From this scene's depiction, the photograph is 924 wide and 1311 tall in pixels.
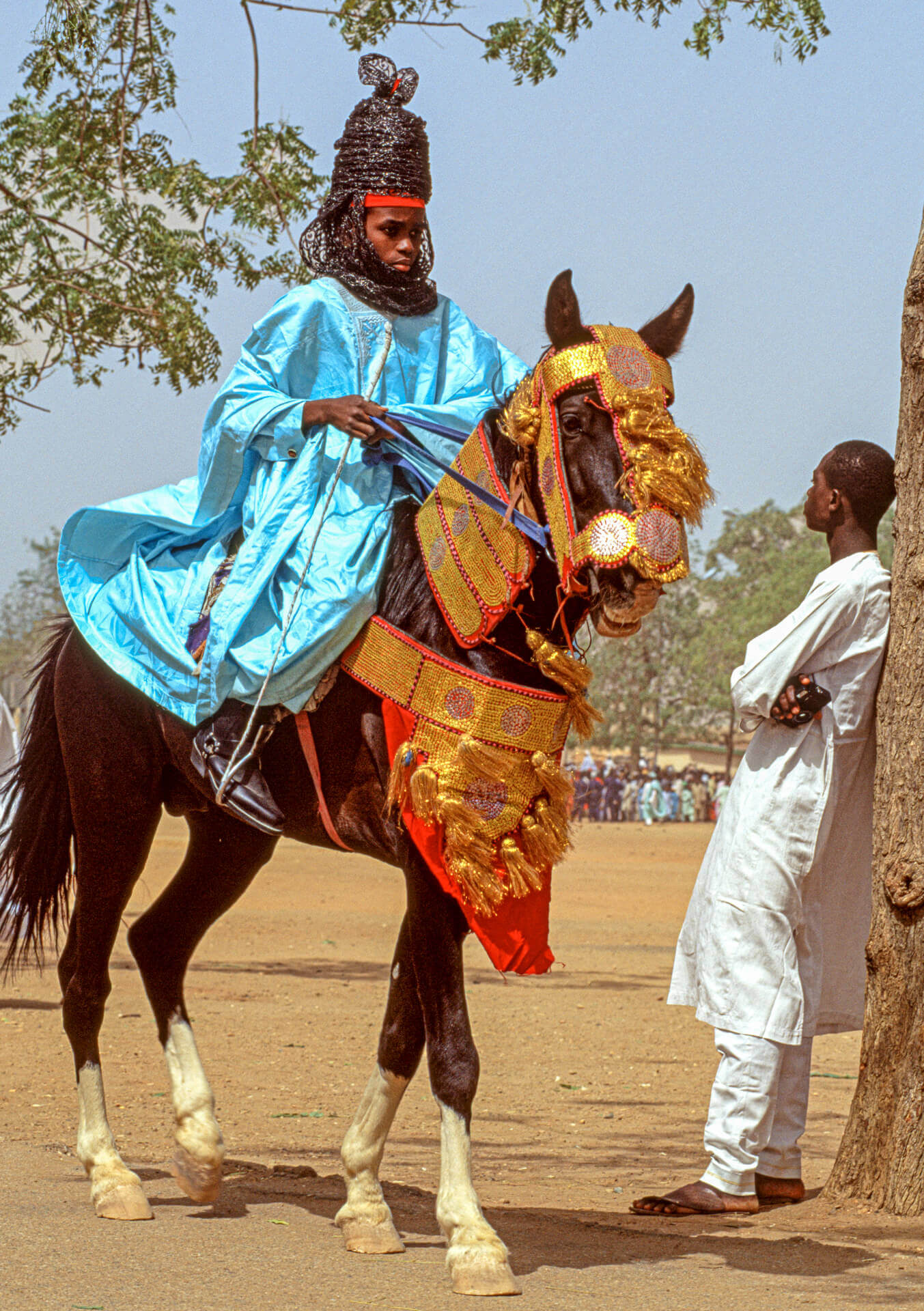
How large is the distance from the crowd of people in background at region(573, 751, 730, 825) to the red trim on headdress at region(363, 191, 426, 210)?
3925 centimetres

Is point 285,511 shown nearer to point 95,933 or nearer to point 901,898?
point 95,933

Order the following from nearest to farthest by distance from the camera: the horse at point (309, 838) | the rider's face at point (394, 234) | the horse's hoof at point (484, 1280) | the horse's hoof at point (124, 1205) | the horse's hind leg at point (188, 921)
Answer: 1. the horse's hoof at point (484, 1280)
2. the horse at point (309, 838)
3. the horse's hoof at point (124, 1205)
4. the rider's face at point (394, 234)
5. the horse's hind leg at point (188, 921)

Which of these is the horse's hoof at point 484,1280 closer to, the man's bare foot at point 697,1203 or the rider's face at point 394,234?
the man's bare foot at point 697,1203

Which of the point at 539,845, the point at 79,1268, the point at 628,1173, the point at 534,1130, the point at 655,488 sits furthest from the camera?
the point at 534,1130

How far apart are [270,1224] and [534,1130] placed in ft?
7.39

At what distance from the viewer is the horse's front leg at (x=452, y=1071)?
3.78m

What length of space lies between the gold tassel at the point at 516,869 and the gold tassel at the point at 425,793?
0.76ft

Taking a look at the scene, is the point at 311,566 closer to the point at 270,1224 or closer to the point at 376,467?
the point at 376,467

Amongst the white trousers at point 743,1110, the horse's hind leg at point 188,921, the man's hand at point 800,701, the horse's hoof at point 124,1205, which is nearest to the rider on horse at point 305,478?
the horse's hind leg at point 188,921

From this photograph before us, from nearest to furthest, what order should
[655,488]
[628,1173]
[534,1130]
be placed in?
[655,488] → [628,1173] → [534,1130]

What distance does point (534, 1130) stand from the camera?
6.55 m

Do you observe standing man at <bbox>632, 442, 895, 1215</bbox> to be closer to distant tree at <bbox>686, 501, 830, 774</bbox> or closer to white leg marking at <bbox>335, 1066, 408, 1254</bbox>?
white leg marking at <bbox>335, 1066, 408, 1254</bbox>

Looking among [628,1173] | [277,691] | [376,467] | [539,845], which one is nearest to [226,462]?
[376,467]

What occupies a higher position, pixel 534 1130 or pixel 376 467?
pixel 376 467
